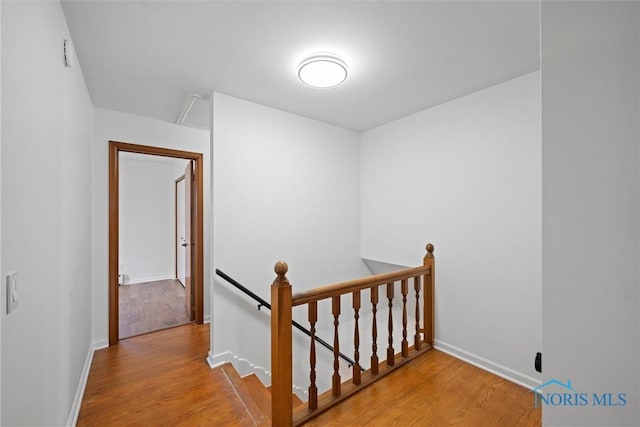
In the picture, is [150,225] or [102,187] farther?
[150,225]

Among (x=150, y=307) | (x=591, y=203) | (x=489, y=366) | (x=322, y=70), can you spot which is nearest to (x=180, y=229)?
(x=150, y=307)

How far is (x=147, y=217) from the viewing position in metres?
5.35

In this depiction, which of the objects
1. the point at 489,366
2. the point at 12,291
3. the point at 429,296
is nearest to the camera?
the point at 12,291

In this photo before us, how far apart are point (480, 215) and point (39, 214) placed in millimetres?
2794

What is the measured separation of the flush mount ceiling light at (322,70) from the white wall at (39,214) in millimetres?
1305

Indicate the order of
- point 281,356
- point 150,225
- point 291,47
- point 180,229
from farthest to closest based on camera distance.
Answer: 1. point 150,225
2. point 180,229
3. point 291,47
4. point 281,356

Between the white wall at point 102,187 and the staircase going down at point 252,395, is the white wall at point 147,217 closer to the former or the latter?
the white wall at point 102,187

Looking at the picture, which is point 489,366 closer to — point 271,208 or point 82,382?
point 271,208

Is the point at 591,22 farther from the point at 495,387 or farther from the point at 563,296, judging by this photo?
the point at 495,387

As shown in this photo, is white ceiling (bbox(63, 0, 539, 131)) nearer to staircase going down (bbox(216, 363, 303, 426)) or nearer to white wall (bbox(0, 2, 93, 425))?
white wall (bbox(0, 2, 93, 425))

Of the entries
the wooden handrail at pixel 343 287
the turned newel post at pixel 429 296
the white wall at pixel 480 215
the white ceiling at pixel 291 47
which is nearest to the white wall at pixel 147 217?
the white ceiling at pixel 291 47

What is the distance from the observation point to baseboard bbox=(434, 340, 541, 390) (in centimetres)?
202

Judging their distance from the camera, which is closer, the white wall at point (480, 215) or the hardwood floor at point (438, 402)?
the hardwood floor at point (438, 402)

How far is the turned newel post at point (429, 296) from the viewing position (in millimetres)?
2572
